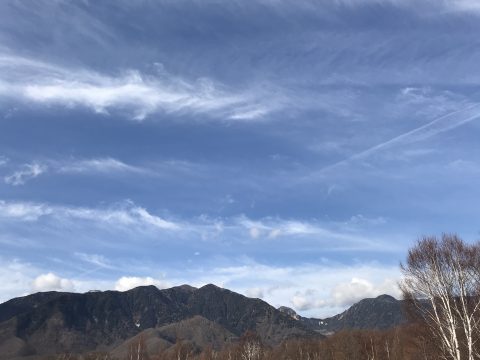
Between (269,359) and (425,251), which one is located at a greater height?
(425,251)

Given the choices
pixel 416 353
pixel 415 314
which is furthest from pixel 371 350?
pixel 415 314

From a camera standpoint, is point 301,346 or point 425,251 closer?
point 425,251

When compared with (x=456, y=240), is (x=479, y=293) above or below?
below

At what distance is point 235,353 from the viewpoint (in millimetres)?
199500

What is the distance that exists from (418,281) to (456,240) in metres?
5.57

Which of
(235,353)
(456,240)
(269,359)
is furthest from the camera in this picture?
(235,353)

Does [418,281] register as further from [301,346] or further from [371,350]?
[301,346]

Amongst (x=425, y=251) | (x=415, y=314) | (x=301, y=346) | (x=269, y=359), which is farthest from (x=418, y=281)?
(x=301, y=346)

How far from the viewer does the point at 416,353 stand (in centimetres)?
9338

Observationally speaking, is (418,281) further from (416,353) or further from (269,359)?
(269,359)

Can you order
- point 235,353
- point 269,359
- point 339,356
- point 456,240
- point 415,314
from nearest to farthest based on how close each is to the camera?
point 456,240 → point 415,314 → point 339,356 → point 269,359 → point 235,353

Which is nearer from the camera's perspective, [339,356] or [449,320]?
[449,320]

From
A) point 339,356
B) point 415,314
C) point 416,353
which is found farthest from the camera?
point 339,356

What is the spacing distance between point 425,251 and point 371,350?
369 ft
